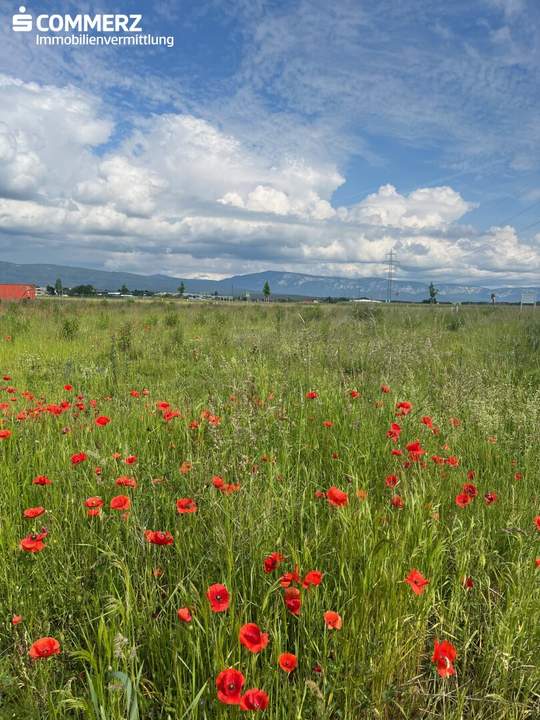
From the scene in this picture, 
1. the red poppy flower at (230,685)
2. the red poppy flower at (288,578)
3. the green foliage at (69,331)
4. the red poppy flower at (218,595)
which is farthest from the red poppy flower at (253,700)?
the green foliage at (69,331)

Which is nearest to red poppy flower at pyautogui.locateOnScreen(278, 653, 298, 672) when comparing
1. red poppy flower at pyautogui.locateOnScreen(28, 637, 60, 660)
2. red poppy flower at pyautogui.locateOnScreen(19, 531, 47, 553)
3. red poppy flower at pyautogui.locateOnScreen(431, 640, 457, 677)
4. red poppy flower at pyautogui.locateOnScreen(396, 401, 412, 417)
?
red poppy flower at pyautogui.locateOnScreen(431, 640, 457, 677)

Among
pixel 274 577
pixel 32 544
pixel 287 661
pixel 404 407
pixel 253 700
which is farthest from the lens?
pixel 404 407

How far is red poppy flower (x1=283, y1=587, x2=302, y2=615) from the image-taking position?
1.45 metres

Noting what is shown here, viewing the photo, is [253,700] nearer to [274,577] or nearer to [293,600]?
[293,600]

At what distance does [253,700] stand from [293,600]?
15.2 inches

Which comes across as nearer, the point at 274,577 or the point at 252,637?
the point at 252,637

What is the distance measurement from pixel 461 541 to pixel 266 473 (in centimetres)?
107

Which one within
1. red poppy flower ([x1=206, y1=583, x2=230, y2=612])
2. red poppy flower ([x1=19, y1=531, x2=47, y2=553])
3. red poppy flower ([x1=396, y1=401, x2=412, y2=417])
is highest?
red poppy flower ([x1=396, y1=401, x2=412, y2=417])

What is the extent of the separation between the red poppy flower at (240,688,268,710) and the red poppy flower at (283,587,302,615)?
36 centimetres

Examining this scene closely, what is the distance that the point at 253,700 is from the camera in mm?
1092

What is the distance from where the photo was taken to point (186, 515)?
2.26 meters

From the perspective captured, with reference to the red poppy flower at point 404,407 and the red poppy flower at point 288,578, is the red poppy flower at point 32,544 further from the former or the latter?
the red poppy flower at point 404,407

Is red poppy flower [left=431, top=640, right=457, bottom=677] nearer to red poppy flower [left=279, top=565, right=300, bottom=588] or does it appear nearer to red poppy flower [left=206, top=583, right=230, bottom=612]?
red poppy flower [left=279, top=565, right=300, bottom=588]

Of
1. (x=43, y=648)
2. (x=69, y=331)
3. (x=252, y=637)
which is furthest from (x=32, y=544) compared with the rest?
(x=69, y=331)
